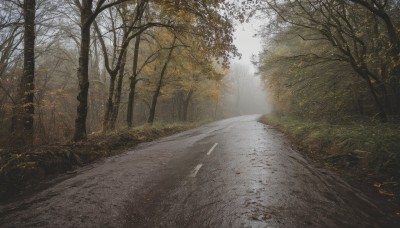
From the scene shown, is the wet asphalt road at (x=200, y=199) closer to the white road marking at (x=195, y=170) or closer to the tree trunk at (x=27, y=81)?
the white road marking at (x=195, y=170)

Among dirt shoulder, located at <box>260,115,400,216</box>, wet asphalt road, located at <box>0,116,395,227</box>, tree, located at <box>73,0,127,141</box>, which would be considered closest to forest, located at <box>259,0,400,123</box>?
dirt shoulder, located at <box>260,115,400,216</box>

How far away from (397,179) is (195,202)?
182 inches

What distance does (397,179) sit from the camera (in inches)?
242

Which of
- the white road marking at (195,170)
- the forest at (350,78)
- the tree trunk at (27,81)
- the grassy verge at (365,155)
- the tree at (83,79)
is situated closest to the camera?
the grassy verge at (365,155)

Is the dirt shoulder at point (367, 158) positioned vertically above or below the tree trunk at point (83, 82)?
below

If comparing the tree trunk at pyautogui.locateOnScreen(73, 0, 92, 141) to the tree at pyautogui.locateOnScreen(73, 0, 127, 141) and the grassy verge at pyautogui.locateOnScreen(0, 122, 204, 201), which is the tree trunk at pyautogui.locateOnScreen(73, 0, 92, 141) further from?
the grassy verge at pyautogui.locateOnScreen(0, 122, 204, 201)

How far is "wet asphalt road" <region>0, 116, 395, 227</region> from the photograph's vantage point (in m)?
4.37

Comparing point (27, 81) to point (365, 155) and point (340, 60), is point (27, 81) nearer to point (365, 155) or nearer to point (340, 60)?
point (365, 155)

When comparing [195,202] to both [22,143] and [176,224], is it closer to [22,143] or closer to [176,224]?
[176,224]

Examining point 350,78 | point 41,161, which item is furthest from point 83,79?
point 350,78

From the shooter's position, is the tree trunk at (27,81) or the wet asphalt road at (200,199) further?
the tree trunk at (27,81)

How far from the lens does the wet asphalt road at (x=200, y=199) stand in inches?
172

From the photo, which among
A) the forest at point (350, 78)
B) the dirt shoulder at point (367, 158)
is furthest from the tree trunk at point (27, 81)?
the dirt shoulder at point (367, 158)

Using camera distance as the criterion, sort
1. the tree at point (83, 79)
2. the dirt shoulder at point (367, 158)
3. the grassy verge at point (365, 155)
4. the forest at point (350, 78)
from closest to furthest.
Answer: the dirt shoulder at point (367, 158)
the grassy verge at point (365, 155)
the forest at point (350, 78)
the tree at point (83, 79)
